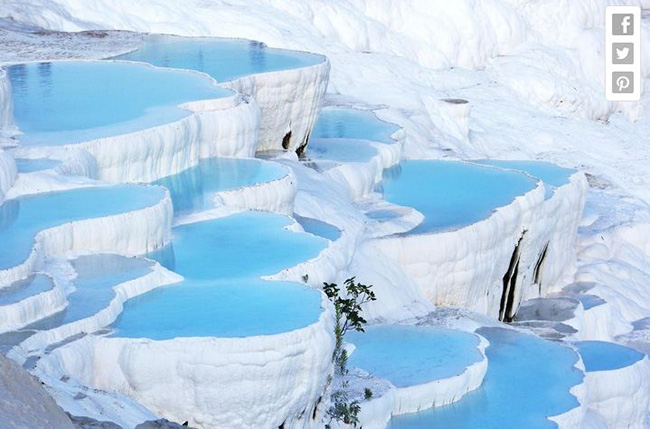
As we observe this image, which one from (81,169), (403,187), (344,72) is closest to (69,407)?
(81,169)

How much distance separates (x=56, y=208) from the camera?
10.0m

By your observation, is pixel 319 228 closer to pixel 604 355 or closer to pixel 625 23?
pixel 604 355

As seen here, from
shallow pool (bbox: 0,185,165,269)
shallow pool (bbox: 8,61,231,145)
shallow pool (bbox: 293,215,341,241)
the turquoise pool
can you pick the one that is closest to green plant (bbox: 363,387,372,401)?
shallow pool (bbox: 0,185,165,269)

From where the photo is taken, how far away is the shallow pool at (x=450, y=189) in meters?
14.3

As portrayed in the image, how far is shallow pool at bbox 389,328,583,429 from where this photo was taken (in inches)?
401

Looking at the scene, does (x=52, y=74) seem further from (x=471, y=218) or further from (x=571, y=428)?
(x=571, y=428)

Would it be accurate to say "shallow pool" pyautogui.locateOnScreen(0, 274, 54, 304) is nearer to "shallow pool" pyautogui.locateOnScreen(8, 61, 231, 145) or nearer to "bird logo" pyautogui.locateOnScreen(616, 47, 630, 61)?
"shallow pool" pyautogui.locateOnScreen(8, 61, 231, 145)

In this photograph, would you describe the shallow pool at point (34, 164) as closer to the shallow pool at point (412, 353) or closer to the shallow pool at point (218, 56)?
the shallow pool at point (412, 353)

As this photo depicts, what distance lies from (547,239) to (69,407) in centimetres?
1048

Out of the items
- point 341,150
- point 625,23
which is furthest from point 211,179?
point 625,23

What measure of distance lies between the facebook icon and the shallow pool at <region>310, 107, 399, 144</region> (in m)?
12.0

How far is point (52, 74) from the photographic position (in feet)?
48.5

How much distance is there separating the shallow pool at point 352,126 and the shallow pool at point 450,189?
0.65 meters

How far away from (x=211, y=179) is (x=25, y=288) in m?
4.37
